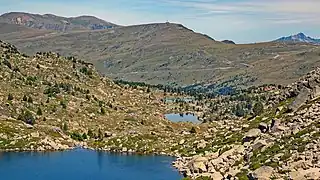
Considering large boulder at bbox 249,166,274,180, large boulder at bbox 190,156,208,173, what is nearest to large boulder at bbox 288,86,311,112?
large boulder at bbox 190,156,208,173

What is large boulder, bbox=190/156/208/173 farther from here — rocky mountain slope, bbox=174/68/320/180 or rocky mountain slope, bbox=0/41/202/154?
rocky mountain slope, bbox=0/41/202/154

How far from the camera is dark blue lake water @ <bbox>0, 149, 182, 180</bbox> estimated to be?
123294 millimetres

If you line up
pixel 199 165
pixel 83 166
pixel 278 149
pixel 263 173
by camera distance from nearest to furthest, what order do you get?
1. pixel 263 173
2. pixel 278 149
3. pixel 199 165
4. pixel 83 166

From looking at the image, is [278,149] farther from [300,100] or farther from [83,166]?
[83,166]

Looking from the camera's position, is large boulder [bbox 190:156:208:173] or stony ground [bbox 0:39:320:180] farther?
large boulder [bbox 190:156:208:173]

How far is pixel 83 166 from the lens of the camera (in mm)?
134375

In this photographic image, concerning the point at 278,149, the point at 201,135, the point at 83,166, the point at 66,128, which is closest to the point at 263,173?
the point at 278,149

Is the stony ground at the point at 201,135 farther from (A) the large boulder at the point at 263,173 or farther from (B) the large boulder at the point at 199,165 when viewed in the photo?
(B) the large boulder at the point at 199,165

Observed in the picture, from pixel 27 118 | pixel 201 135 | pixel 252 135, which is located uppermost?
pixel 252 135

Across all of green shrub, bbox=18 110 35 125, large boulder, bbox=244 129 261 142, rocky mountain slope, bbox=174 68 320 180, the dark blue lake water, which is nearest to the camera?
rocky mountain slope, bbox=174 68 320 180

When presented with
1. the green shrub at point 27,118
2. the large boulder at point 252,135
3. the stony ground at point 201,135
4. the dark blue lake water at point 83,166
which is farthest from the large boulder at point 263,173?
the green shrub at point 27,118

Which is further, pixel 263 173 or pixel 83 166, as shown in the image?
pixel 83 166

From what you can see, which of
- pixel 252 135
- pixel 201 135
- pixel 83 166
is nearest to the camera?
pixel 252 135

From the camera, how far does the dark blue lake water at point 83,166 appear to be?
12329cm
